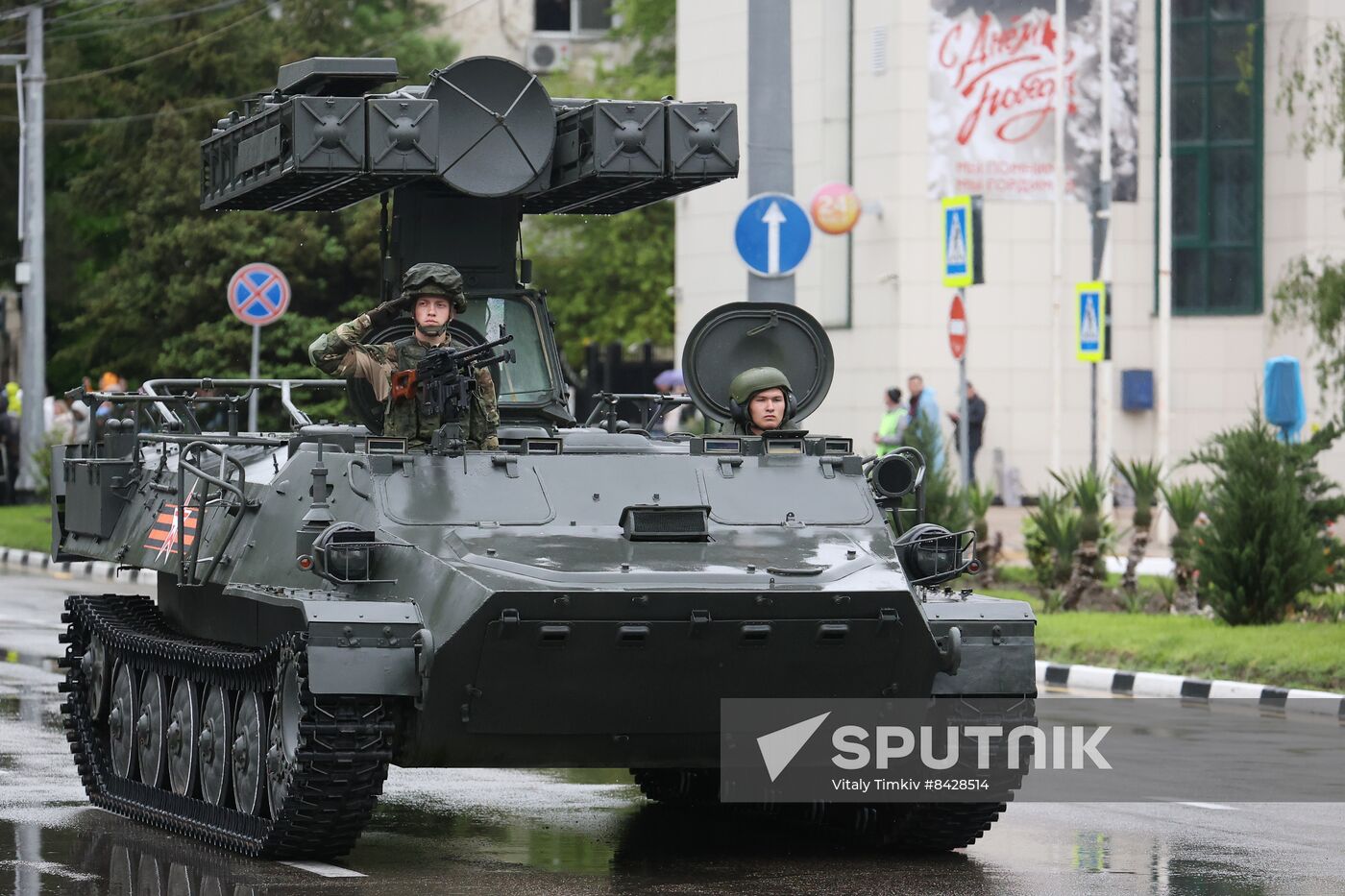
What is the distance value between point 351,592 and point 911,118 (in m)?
26.6

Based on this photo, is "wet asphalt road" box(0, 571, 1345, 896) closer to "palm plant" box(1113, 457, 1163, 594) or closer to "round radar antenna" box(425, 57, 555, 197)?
"round radar antenna" box(425, 57, 555, 197)

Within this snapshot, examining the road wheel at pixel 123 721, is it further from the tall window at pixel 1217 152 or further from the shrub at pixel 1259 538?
the tall window at pixel 1217 152

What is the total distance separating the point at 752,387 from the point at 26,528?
22.8 metres

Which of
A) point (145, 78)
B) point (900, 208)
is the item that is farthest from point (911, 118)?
point (145, 78)

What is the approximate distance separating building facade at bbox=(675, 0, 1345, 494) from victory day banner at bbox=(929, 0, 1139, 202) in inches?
2.7

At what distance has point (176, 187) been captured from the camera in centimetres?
3972

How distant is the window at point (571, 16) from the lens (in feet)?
184

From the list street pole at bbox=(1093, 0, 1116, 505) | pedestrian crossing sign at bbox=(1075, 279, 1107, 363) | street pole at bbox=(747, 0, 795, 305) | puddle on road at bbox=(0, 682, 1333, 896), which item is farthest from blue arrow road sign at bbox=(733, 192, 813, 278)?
street pole at bbox=(1093, 0, 1116, 505)

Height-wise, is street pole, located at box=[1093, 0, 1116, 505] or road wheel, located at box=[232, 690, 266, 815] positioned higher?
street pole, located at box=[1093, 0, 1116, 505]

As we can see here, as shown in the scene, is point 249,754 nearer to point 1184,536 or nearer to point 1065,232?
point 1184,536

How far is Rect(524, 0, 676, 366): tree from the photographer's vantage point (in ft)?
161

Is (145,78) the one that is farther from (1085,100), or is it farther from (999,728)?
(999,728)

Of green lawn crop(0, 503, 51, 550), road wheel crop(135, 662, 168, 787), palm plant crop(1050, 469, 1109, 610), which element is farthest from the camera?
green lawn crop(0, 503, 51, 550)

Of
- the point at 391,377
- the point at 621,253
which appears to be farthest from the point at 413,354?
the point at 621,253
